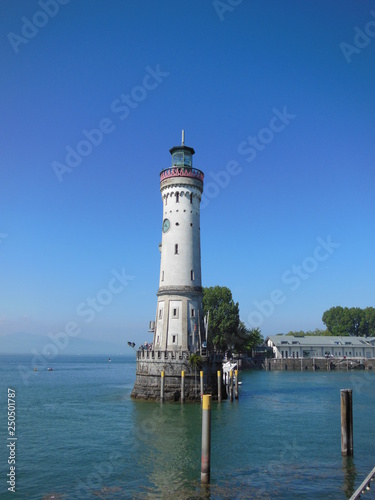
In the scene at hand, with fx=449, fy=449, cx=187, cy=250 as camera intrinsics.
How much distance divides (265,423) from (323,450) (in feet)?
30.5

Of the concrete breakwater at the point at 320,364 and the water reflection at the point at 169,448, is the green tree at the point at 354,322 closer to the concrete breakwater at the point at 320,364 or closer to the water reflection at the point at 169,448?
the concrete breakwater at the point at 320,364

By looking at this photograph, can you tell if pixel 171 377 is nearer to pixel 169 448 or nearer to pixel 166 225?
pixel 166 225

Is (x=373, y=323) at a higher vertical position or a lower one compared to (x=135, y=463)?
higher

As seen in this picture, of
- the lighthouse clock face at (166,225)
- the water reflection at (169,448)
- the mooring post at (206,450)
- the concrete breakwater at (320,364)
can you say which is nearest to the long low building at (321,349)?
the concrete breakwater at (320,364)

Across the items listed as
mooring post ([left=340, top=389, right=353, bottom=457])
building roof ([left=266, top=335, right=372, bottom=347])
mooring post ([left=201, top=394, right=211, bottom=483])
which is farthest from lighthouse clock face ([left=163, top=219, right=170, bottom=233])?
building roof ([left=266, top=335, right=372, bottom=347])

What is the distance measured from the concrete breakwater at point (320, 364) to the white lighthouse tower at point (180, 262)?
69.8 meters

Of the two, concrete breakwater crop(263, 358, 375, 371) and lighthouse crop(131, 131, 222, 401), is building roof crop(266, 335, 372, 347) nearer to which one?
concrete breakwater crop(263, 358, 375, 371)

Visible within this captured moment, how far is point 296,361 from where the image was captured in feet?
371

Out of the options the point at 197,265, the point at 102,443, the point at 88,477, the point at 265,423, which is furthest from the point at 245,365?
the point at 88,477

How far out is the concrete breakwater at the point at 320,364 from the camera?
109875 millimetres

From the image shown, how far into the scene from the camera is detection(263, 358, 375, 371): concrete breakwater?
110 metres

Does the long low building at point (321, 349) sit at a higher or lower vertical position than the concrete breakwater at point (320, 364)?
higher

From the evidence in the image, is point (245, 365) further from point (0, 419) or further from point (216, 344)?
point (0, 419)

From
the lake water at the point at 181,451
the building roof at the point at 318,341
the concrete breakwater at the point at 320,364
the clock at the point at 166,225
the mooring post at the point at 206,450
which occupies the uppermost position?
the clock at the point at 166,225
